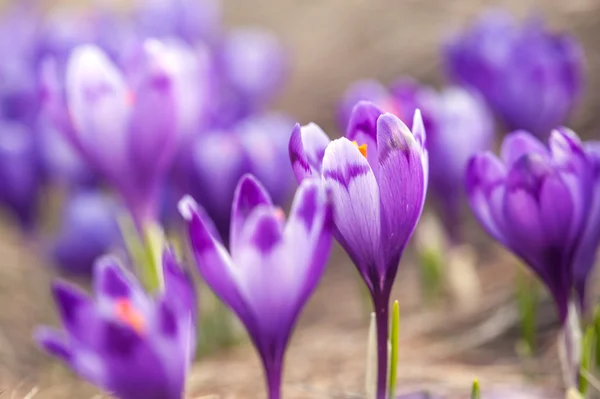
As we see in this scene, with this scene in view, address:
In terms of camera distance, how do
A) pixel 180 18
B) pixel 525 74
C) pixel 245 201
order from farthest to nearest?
pixel 180 18 < pixel 525 74 < pixel 245 201

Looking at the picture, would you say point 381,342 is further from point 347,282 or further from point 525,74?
point 347,282

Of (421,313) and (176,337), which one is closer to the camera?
(176,337)

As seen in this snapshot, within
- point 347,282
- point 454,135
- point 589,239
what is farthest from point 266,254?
point 347,282

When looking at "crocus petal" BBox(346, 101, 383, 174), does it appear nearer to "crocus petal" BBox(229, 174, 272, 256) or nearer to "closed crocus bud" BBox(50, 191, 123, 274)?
"crocus petal" BBox(229, 174, 272, 256)

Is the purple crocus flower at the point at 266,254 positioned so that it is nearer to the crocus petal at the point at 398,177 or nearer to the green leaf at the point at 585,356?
the crocus petal at the point at 398,177

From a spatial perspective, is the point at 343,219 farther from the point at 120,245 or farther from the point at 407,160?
the point at 120,245

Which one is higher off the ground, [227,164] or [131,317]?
[227,164]

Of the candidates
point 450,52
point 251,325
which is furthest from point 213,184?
point 251,325

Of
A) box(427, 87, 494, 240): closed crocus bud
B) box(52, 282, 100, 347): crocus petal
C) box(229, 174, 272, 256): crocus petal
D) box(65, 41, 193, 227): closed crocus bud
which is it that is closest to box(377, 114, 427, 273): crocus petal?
box(229, 174, 272, 256): crocus petal
